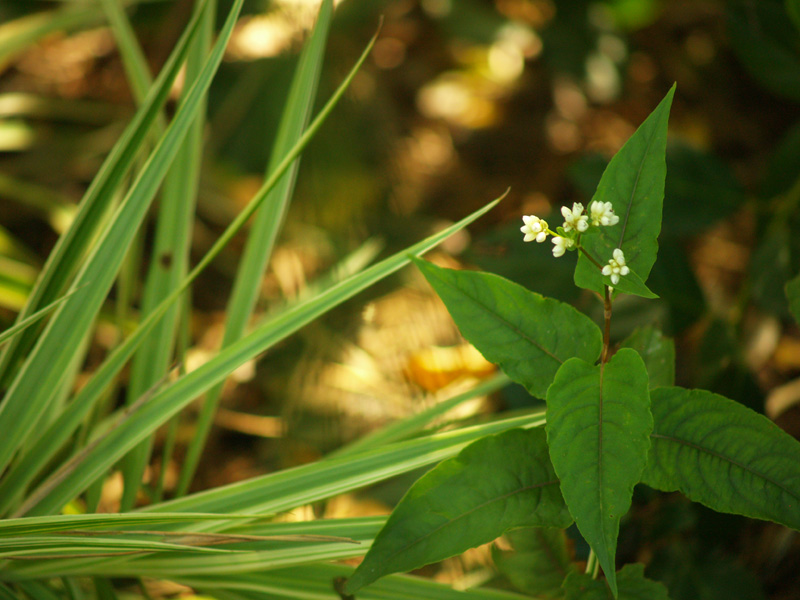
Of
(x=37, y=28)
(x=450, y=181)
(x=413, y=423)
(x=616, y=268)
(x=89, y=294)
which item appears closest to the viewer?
(x=616, y=268)

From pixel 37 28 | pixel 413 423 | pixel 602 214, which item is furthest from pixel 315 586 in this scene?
pixel 37 28

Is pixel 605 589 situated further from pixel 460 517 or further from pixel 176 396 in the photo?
pixel 176 396

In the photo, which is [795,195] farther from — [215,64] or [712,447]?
[215,64]

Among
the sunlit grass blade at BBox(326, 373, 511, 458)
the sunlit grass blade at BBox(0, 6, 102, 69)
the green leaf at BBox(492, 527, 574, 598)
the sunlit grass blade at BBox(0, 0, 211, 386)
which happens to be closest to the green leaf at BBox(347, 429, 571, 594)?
the green leaf at BBox(492, 527, 574, 598)

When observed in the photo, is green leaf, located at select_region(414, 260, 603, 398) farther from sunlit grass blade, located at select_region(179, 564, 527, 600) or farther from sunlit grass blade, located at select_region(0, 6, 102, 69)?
sunlit grass blade, located at select_region(0, 6, 102, 69)

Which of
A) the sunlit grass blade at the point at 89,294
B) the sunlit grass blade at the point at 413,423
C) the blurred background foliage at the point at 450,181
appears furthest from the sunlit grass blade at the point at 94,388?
the sunlit grass blade at the point at 413,423
